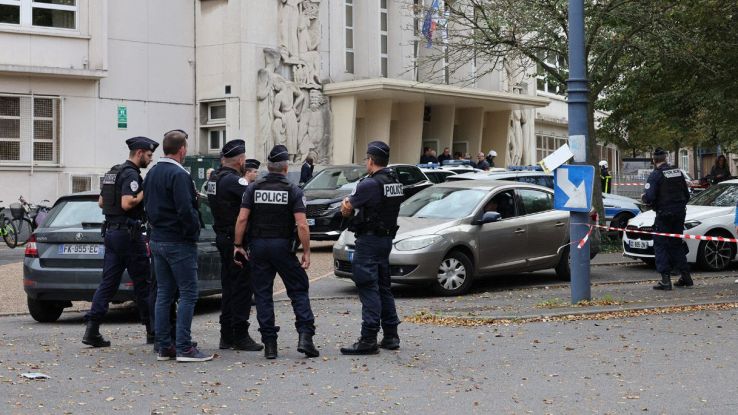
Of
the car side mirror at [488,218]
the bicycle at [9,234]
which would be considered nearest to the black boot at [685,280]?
the car side mirror at [488,218]

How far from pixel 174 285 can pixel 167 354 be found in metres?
0.58

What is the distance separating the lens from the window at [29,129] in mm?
30148

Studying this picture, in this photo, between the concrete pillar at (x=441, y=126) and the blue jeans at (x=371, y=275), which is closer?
the blue jeans at (x=371, y=275)

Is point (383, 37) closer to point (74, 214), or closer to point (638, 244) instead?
point (638, 244)

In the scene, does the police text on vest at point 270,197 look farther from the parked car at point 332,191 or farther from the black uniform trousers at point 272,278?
the parked car at point 332,191

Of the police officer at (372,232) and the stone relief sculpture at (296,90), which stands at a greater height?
the stone relief sculpture at (296,90)

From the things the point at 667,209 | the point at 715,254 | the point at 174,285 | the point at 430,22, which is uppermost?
the point at 430,22

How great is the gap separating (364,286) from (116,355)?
7.27ft

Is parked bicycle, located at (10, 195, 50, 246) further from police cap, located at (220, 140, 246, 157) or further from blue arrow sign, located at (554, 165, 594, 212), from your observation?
police cap, located at (220, 140, 246, 157)

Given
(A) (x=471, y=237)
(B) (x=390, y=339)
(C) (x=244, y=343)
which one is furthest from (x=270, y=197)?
(A) (x=471, y=237)

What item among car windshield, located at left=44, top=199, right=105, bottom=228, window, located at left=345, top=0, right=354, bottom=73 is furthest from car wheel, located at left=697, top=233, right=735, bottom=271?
window, located at left=345, top=0, right=354, bottom=73

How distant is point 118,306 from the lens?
1429 cm

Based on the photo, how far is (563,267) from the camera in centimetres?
1672

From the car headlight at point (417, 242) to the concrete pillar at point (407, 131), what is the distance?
24.9m
